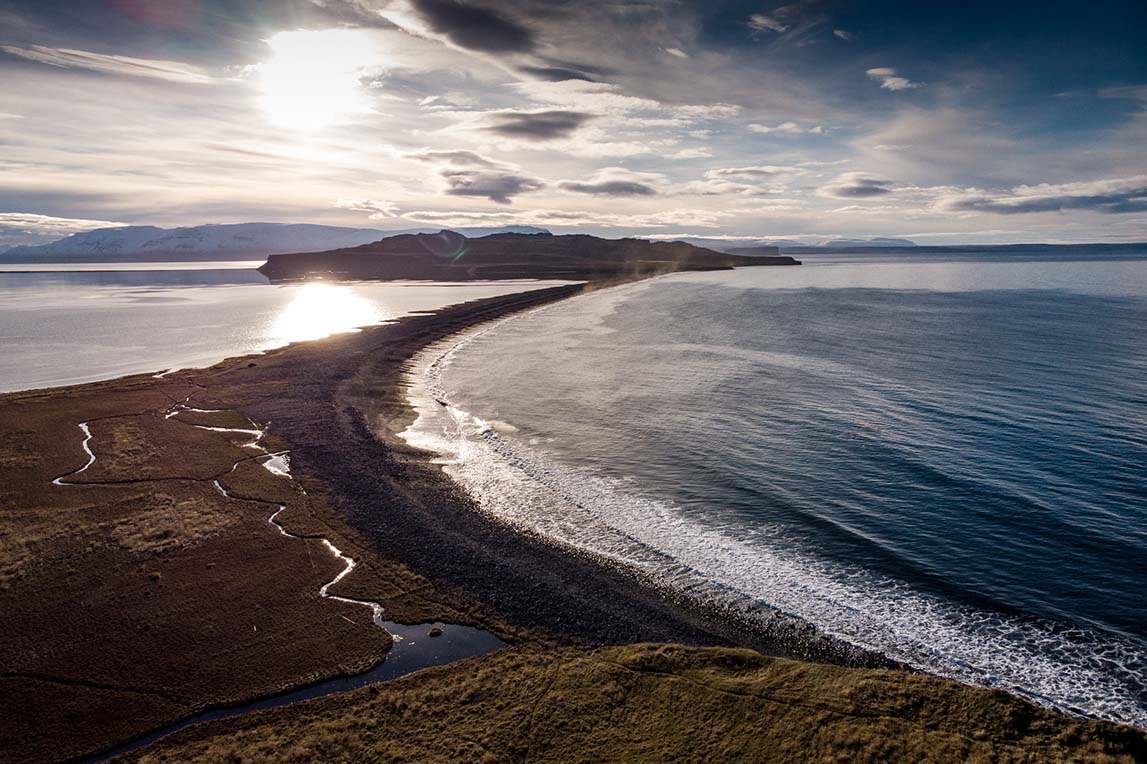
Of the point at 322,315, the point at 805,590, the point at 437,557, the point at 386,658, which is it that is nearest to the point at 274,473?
the point at 437,557

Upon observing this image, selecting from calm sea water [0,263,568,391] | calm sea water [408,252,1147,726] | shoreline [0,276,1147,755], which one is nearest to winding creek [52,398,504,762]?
shoreline [0,276,1147,755]

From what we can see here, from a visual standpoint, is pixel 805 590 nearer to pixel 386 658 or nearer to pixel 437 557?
pixel 437 557

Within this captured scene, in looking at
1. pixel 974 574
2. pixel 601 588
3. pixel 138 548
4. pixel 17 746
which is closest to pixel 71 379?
pixel 138 548

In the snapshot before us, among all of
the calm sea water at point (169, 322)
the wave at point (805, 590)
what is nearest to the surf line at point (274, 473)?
the wave at point (805, 590)

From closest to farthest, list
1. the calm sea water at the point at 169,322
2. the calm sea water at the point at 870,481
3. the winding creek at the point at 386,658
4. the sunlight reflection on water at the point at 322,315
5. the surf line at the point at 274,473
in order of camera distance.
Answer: the winding creek at the point at 386,658 < the calm sea water at the point at 870,481 < the surf line at the point at 274,473 < the calm sea water at the point at 169,322 < the sunlight reflection on water at the point at 322,315

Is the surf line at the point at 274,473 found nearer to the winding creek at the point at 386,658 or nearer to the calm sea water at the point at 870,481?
the winding creek at the point at 386,658

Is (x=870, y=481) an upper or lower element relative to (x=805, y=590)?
upper
